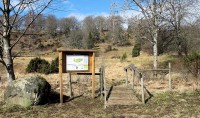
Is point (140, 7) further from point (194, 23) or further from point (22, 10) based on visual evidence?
point (22, 10)

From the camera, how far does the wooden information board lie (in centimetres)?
1100

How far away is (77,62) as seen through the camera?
36.7 feet

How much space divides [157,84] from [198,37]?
550 inches

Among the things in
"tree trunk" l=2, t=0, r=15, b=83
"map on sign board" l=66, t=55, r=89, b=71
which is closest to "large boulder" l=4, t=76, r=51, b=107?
"tree trunk" l=2, t=0, r=15, b=83

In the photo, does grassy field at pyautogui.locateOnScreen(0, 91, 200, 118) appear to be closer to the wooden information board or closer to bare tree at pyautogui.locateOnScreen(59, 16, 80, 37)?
the wooden information board

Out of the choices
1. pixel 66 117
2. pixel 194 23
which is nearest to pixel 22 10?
pixel 66 117

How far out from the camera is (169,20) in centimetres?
2266

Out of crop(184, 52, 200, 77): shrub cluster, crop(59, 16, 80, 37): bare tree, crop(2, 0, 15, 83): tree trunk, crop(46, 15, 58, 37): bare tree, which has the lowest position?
crop(184, 52, 200, 77): shrub cluster

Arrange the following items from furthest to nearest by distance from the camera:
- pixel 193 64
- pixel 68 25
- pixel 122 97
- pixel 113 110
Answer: pixel 68 25
pixel 193 64
pixel 122 97
pixel 113 110

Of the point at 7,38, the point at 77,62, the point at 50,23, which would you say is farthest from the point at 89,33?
the point at 7,38

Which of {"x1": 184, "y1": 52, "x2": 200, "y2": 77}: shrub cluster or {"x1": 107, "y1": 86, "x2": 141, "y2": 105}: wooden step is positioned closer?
{"x1": 107, "y1": 86, "x2": 141, "y2": 105}: wooden step

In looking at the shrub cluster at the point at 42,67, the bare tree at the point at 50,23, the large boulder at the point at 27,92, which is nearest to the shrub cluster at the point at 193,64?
the bare tree at the point at 50,23

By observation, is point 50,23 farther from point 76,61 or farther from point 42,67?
point 76,61

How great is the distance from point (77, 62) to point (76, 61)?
0.05m
